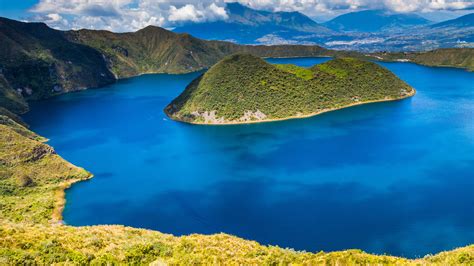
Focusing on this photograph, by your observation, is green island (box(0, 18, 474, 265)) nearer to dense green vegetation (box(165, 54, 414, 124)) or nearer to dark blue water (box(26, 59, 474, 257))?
dense green vegetation (box(165, 54, 414, 124))

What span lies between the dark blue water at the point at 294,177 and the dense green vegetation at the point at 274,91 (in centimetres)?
651

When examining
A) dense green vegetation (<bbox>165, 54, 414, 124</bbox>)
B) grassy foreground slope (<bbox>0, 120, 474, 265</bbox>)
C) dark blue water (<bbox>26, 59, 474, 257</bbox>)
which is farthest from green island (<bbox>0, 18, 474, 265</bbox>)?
dark blue water (<bbox>26, 59, 474, 257</bbox>)

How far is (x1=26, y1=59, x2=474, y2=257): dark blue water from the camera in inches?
1881

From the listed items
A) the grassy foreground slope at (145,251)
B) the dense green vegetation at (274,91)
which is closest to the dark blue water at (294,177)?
the dense green vegetation at (274,91)

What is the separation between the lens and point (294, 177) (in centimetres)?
6462

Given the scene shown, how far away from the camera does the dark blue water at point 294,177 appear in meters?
47.8

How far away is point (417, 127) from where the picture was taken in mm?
94625

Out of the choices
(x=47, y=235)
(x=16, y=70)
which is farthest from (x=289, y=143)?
(x=16, y=70)

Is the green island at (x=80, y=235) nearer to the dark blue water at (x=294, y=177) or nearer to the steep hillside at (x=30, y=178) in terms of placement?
the steep hillside at (x=30, y=178)

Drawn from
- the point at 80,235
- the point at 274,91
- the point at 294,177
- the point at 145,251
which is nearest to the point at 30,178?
the point at 80,235

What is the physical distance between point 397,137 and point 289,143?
87.6 feet

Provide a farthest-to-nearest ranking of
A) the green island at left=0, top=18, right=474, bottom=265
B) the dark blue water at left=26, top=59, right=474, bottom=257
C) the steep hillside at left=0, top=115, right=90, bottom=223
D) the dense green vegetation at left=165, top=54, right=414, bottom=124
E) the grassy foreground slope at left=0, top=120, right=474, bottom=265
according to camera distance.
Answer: the dense green vegetation at left=165, top=54, right=414, bottom=124 → the steep hillside at left=0, top=115, right=90, bottom=223 → the dark blue water at left=26, top=59, right=474, bottom=257 → the green island at left=0, top=18, right=474, bottom=265 → the grassy foreground slope at left=0, top=120, right=474, bottom=265

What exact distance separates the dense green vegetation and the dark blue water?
6.51m

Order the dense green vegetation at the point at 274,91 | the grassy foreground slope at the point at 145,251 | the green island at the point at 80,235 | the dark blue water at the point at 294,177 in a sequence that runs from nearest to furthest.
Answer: the grassy foreground slope at the point at 145,251 < the green island at the point at 80,235 < the dark blue water at the point at 294,177 < the dense green vegetation at the point at 274,91
